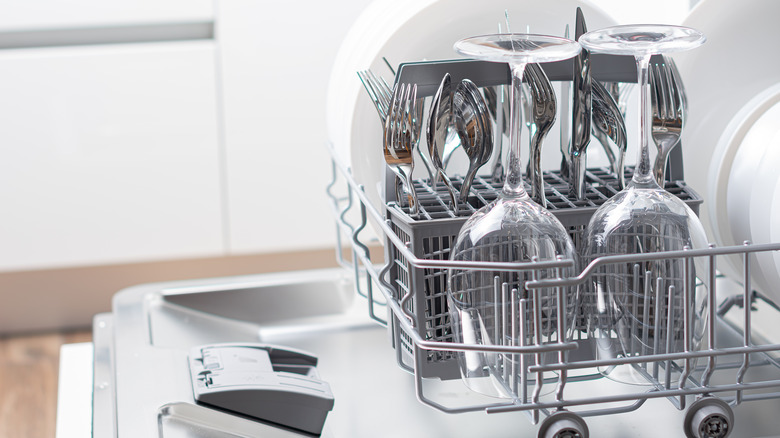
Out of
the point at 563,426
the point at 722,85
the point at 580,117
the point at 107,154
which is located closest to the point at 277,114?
the point at 107,154

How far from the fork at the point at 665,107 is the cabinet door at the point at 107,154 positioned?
141 centimetres

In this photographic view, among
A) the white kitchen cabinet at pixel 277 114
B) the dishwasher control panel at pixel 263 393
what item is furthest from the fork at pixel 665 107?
the white kitchen cabinet at pixel 277 114

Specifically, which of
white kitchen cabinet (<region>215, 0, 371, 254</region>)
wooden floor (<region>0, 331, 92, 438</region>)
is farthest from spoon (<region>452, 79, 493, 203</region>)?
white kitchen cabinet (<region>215, 0, 371, 254</region>)

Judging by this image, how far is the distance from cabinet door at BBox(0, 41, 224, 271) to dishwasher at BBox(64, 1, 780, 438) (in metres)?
1.14

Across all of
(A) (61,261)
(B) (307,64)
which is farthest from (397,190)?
(A) (61,261)

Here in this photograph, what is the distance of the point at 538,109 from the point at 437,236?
3.8 inches

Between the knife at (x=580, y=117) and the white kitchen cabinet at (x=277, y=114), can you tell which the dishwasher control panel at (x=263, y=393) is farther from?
the white kitchen cabinet at (x=277, y=114)

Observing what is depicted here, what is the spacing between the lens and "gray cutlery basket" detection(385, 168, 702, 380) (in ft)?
1.49

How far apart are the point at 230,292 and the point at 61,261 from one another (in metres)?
1.23

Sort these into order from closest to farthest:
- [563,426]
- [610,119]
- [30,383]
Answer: [563,426], [610,119], [30,383]

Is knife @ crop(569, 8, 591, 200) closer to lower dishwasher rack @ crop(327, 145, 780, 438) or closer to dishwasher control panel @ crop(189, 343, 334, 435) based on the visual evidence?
lower dishwasher rack @ crop(327, 145, 780, 438)

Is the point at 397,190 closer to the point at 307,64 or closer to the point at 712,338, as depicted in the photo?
the point at 712,338

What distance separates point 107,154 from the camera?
1.79 m

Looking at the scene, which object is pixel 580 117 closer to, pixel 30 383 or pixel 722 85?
pixel 722 85
